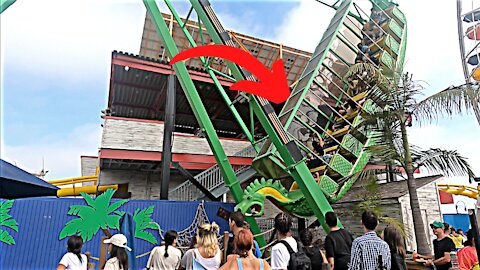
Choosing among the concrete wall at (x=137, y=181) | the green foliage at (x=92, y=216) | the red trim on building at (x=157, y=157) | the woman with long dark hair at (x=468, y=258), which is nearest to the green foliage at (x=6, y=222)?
the green foliage at (x=92, y=216)

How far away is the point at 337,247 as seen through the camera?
3.73 m

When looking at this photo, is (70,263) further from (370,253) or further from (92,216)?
(92,216)

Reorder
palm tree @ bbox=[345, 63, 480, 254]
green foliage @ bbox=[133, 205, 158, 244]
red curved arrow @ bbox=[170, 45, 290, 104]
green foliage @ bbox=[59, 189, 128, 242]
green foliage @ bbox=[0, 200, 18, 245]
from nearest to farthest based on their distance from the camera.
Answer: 1. palm tree @ bbox=[345, 63, 480, 254]
2. green foliage @ bbox=[0, 200, 18, 245]
3. red curved arrow @ bbox=[170, 45, 290, 104]
4. green foliage @ bbox=[59, 189, 128, 242]
5. green foliage @ bbox=[133, 205, 158, 244]

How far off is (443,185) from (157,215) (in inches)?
662

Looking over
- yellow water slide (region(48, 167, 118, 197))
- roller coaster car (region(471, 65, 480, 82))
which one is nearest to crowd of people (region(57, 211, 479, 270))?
roller coaster car (region(471, 65, 480, 82))

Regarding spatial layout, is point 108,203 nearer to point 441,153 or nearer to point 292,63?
point 441,153

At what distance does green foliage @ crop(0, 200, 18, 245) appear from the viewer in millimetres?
8109

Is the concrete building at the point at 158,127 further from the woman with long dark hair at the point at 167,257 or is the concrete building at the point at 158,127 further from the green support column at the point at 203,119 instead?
the woman with long dark hair at the point at 167,257

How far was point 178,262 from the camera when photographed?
4363 mm

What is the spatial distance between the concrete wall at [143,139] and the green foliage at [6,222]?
3343 mm

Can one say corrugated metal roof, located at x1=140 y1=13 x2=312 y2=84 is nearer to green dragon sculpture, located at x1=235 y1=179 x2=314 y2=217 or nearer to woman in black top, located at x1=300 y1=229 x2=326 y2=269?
green dragon sculpture, located at x1=235 y1=179 x2=314 y2=217

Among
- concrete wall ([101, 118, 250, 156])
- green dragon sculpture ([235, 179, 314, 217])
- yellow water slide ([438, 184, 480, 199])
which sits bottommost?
green dragon sculpture ([235, 179, 314, 217])

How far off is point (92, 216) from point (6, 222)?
6.22 ft

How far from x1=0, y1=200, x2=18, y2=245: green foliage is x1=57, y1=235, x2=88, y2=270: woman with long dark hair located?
240 inches
